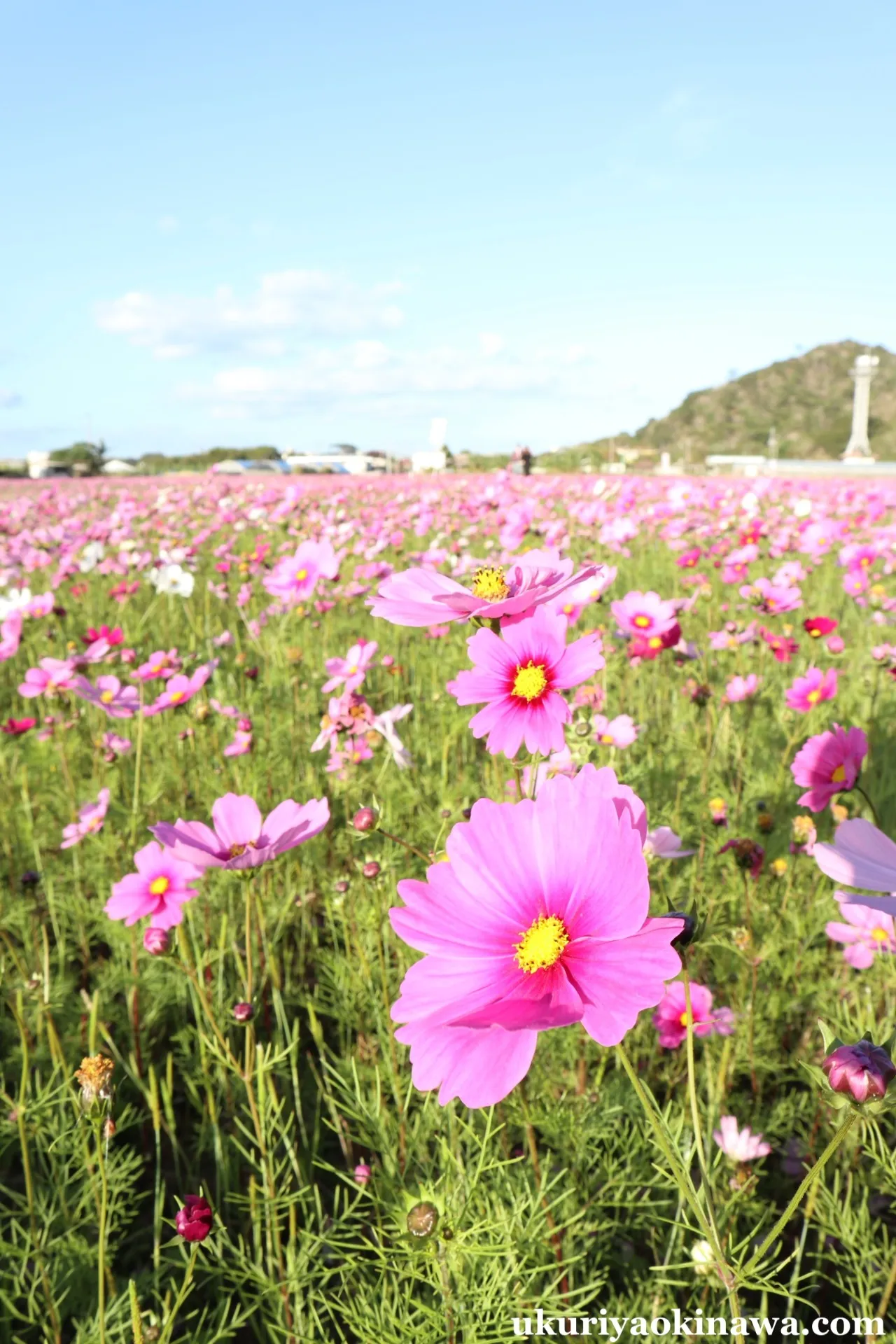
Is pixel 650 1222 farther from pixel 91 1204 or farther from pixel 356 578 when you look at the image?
pixel 356 578

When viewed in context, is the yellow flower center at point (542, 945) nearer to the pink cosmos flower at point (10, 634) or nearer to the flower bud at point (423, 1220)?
the flower bud at point (423, 1220)

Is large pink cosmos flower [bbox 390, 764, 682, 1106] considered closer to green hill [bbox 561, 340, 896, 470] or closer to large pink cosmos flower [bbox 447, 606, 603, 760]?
large pink cosmos flower [bbox 447, 606, 603, 760]

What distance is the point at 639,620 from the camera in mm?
1659

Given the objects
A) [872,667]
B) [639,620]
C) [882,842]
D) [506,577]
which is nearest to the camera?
[882,842]

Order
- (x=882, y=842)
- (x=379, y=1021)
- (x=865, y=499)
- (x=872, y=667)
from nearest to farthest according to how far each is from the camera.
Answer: (x=882, y=842), (x=379, y=1021), (x=872, y=667), (x=865, y=499)

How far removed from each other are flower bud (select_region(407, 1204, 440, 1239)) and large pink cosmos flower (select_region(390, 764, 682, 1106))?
0.24m

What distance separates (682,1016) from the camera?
3.71 ft

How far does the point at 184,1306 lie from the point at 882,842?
1046 millimetres

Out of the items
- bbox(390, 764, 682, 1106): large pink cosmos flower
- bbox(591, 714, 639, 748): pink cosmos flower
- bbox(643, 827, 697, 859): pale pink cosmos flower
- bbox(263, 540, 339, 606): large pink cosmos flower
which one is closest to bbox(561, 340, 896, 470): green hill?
bbox(263, 540, 339, 606): large pink cosmos flower

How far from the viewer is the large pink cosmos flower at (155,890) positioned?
1.04m

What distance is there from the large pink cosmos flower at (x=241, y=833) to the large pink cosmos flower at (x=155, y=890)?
0.18m

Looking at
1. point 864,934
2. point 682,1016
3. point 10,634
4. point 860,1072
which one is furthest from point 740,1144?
point 10,634

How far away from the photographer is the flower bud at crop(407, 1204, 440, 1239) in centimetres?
60

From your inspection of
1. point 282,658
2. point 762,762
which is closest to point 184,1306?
point 762,762
